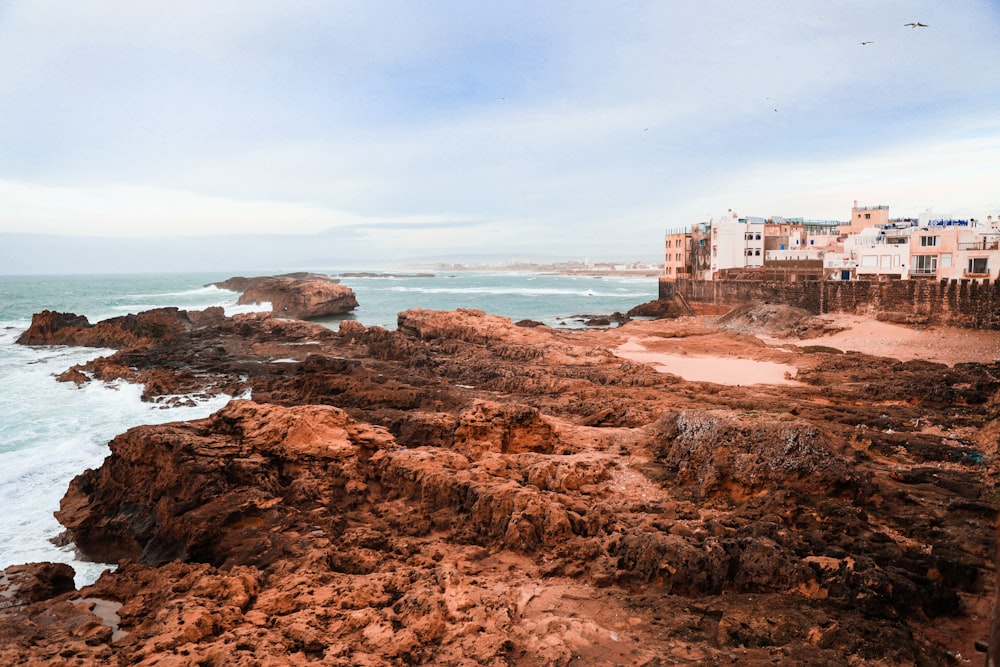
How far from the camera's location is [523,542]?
23.1 ft

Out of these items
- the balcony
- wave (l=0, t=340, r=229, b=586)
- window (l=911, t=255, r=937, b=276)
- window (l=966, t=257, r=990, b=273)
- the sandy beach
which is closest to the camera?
wave (l=0, t=340, r=229, b=586)

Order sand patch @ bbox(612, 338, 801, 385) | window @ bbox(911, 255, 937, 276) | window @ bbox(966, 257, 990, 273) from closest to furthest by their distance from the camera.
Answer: sand patch @ bbox(612, 338, 801, 385) → window @ bbox(966, 257, 990, 273) → window @ bbox(911, 255, 937, 276)

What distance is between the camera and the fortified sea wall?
24500 millimetres

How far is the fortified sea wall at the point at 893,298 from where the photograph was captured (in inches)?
965

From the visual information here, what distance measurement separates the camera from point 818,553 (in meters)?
6.33

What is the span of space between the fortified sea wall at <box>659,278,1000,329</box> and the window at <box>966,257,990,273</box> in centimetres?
500

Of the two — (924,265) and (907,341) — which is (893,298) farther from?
(924,265)

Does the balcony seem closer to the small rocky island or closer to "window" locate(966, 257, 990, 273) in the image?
"window" locate(966, 257, 990, 273)

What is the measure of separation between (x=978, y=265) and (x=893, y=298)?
5296 millimetres

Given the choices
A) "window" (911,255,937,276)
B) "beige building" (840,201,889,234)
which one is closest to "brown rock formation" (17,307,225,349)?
"window" (911,255,937,276)

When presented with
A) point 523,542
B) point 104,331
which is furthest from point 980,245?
point 104,331

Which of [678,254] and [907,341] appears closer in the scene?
[907,341]

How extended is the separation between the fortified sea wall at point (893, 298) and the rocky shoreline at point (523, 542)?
50.4 feet

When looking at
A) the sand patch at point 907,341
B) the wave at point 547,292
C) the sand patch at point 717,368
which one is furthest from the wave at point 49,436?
the wave at point 547,292
